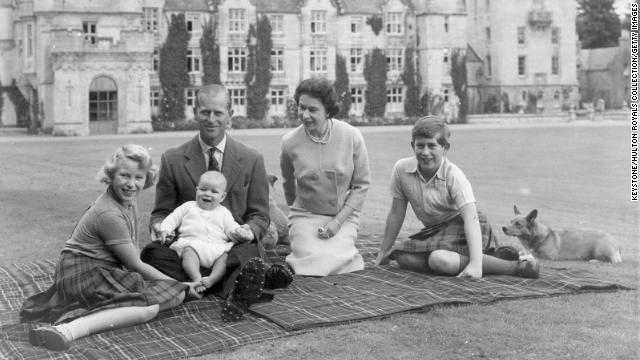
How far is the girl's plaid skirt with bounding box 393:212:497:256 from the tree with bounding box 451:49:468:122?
5249cm

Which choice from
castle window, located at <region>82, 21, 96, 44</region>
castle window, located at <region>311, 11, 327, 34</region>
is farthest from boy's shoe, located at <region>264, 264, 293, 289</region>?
castle window, located at <region>311, 11, 327, 34</region>

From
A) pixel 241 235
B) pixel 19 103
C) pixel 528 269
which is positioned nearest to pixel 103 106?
pixel 19 103

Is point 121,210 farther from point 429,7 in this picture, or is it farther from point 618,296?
point 429,7

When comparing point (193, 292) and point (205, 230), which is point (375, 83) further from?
point (193, 292)

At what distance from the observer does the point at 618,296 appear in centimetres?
702

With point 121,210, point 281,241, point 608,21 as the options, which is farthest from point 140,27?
point 608,21

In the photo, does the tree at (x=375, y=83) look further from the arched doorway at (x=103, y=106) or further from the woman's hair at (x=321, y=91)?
the woman's hair at (x=321, y=91)

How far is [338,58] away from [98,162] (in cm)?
3488

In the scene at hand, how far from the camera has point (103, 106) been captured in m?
48.0

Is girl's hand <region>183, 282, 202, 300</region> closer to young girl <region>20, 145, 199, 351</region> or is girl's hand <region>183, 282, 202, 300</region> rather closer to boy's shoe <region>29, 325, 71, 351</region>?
young girl <region>20, 145, 199, 351</region>

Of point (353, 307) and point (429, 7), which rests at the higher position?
point (429, 7)

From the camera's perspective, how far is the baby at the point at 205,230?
22.8ft

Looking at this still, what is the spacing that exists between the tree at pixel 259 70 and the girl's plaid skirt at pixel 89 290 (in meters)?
49.0

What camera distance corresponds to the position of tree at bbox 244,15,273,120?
55.2 meters
